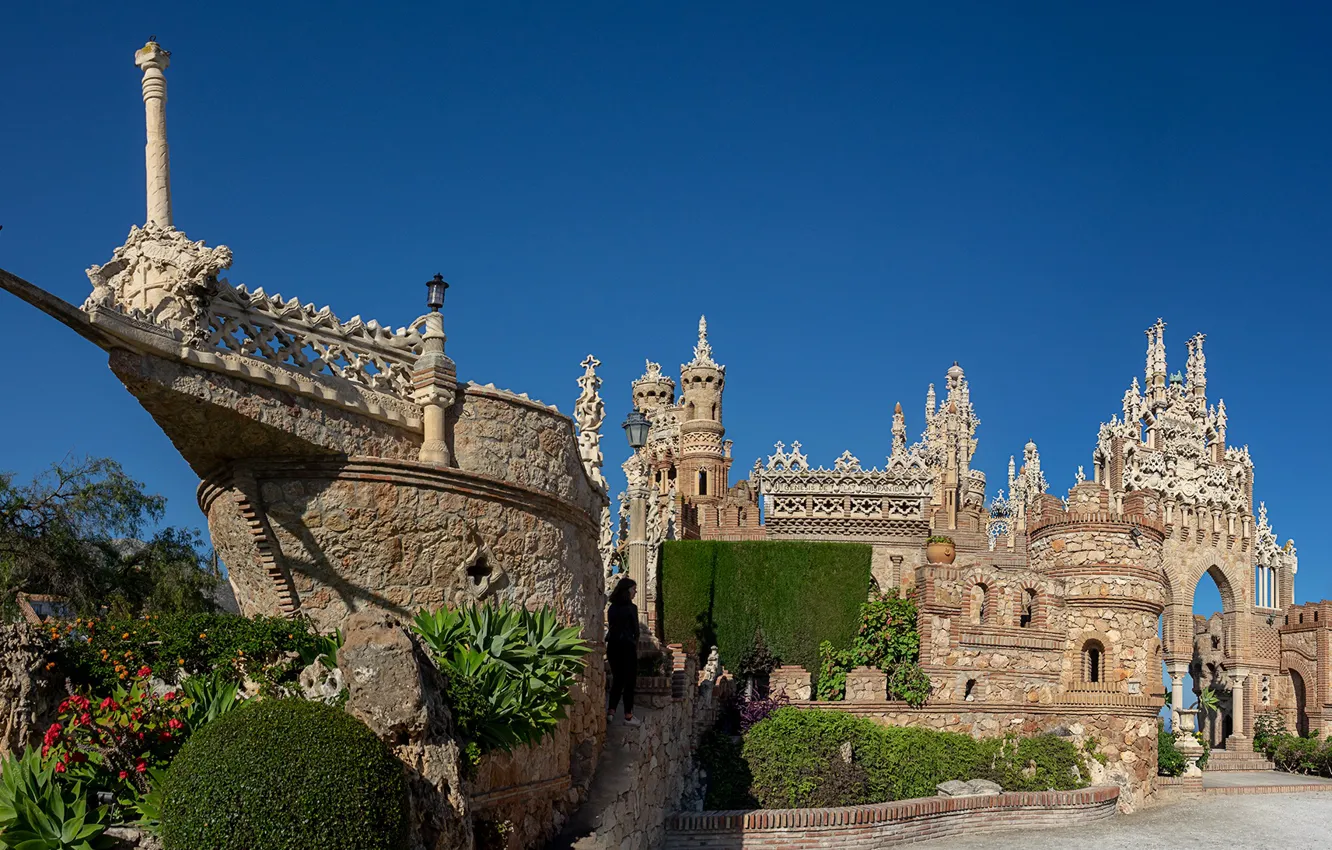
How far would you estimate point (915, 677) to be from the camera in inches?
914

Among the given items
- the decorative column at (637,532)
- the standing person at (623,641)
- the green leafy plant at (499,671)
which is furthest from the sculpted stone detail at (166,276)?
the decorative column at (637,532)

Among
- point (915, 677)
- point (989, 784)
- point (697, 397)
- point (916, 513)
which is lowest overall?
point (989, 784)

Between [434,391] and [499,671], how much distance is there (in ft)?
9.62

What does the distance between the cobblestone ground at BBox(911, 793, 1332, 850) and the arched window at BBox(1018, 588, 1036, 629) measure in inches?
150

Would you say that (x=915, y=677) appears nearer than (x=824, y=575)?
Yes

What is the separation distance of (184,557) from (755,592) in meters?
10.7

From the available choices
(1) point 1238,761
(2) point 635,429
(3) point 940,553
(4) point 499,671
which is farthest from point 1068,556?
(4) point 499,671

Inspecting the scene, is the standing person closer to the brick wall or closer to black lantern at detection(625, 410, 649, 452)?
the brick wall

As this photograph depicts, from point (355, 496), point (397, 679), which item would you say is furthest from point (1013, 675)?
point (397, 679)

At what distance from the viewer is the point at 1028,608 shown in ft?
80.6

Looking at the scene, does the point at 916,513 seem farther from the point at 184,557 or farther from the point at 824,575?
the point at 184,557

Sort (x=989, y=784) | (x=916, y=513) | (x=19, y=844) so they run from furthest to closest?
(x=916, y=513) < (x=989, y=784) < (x=19, y=844)

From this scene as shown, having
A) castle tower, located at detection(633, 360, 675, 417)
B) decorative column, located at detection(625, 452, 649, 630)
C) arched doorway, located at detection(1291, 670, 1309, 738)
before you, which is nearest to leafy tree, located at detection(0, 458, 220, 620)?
decorative column, located at detection(625, 452, 649, 630)

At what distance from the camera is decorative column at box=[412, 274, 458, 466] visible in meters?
11.9
